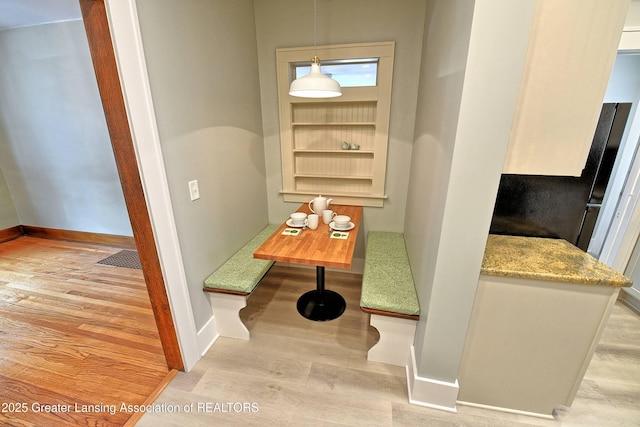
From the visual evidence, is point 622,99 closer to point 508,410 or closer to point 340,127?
point 340,127

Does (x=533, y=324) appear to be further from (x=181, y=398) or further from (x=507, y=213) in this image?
(x=181, y=398)

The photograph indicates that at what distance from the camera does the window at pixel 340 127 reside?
Answer: 2.18 metres

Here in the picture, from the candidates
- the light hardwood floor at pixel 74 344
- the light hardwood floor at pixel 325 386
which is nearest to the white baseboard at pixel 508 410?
the light hardwood floor at pixel 325 386

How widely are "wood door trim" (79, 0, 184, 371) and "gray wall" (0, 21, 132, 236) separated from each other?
2244 mm

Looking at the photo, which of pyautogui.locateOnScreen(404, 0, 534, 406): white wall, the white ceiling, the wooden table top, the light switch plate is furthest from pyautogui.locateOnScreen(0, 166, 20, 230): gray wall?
pyautogui.locateOnScreen(404, 0, 534, 406): white wall

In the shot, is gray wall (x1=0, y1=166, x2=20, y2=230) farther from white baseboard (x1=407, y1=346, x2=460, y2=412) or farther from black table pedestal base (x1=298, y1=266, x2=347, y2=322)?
white baseboard (x1=407, y1=346, x2=460, y2=412)

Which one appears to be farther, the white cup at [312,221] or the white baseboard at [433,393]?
the white cup at [312,221]

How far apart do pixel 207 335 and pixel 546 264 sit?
6.80 feet

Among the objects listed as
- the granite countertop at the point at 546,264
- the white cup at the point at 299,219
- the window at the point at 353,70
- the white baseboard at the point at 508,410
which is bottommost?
the white baseboard at the point at 508,410

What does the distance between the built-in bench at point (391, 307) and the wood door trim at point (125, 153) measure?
120 centimetres

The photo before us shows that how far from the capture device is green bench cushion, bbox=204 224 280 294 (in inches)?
67.1

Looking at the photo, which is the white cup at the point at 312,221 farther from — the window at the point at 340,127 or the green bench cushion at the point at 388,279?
the window at the point at 340,127

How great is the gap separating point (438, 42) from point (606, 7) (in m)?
0.68

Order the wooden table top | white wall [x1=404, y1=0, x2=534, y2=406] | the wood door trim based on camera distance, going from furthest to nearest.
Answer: the wooden table top → the wood door trim → white wall [x1=404, y1=0, x2=534, y2=406]
